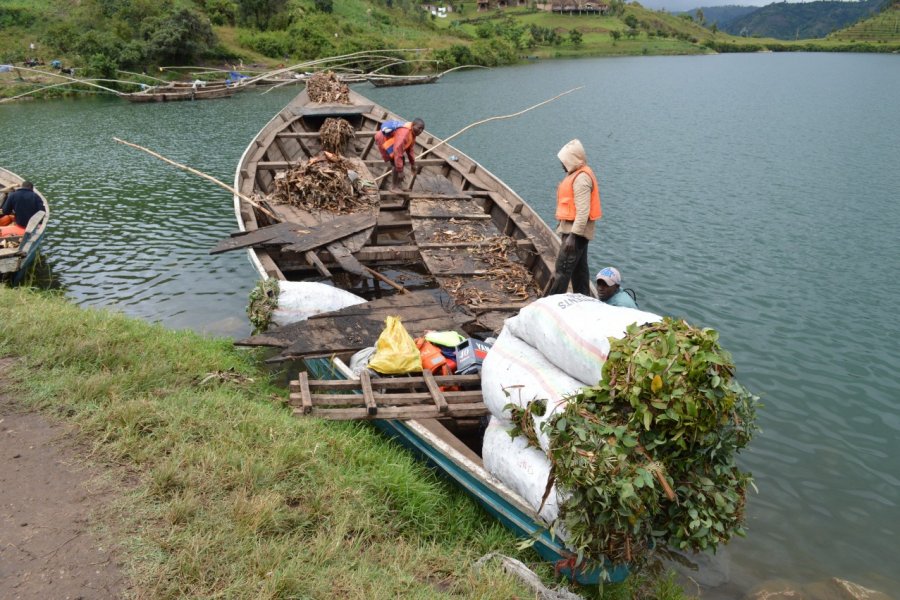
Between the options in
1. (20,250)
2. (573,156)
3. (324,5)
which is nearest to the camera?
(573,156)

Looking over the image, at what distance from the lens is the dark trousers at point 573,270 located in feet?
24.8

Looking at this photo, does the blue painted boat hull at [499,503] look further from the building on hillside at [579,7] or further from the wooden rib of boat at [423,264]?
the building on hillside at [579,7]

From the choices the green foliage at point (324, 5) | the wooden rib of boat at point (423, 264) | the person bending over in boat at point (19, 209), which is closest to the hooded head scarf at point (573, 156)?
the wooden rib of boat at point (423, 264)

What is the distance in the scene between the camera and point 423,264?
10.5 metres

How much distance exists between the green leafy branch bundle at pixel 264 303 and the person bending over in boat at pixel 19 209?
6763 millimetres

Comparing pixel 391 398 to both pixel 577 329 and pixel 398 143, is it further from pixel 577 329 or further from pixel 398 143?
pixel 398 143

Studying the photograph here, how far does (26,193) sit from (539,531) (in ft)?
39.6

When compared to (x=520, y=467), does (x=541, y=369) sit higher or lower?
higher

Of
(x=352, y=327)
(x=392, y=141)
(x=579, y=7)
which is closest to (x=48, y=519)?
(x=352, y=327)

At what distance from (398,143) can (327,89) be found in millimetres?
8877

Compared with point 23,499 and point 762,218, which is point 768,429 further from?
point 762,218

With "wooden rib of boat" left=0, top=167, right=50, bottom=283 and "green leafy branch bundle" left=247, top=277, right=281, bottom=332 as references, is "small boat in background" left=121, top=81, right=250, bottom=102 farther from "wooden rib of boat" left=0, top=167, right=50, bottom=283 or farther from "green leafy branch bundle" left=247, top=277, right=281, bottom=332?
"green leafy branch bundle" left=247, top=277, right=281, bottom=332

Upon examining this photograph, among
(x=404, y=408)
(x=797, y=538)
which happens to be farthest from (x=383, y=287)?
(x=797, y=538)

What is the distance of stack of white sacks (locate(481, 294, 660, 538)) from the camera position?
4.47 m
